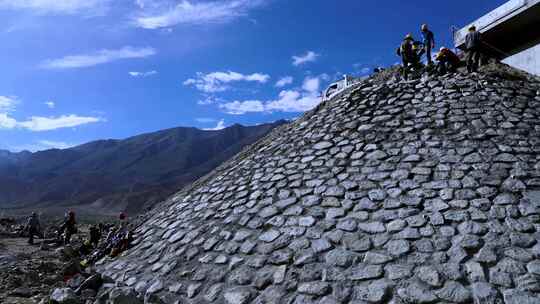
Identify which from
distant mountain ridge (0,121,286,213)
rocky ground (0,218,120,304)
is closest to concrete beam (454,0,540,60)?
rocky ground (0,218,120,304)

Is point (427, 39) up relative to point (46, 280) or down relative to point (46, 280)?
up

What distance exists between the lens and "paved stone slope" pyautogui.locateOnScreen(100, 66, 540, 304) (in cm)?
490

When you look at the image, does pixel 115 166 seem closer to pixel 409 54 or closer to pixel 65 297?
pixel 409 54

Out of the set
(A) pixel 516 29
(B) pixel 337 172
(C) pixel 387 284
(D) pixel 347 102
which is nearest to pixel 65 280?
(B) pixel 337 172

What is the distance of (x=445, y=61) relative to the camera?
10078 mm

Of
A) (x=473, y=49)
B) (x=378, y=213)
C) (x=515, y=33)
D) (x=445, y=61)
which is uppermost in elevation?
(x=515, y=33)

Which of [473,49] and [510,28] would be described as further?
[510,28]

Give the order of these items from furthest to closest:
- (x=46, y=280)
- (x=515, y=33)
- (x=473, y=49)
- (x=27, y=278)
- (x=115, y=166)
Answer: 1. (x=115, y=166)
2. (x=515, y=33)
3. (x=473, y=49)
4. (x=27, y=278)
5. (x=46, y=280)

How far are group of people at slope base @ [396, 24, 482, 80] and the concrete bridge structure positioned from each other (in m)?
1.79

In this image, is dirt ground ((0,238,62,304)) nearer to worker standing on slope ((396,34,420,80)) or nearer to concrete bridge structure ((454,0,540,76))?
worker standing on slope ((396,34,420,80))

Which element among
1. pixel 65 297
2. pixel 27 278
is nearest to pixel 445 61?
pixel 65 297

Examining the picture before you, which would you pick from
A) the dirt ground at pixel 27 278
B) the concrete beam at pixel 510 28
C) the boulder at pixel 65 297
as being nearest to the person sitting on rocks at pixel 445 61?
the concrete beam at pixel 510 28

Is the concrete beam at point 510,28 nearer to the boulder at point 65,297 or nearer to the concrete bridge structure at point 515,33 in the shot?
the concrete bridge structure at point 515,33

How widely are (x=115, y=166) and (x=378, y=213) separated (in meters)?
86.7
